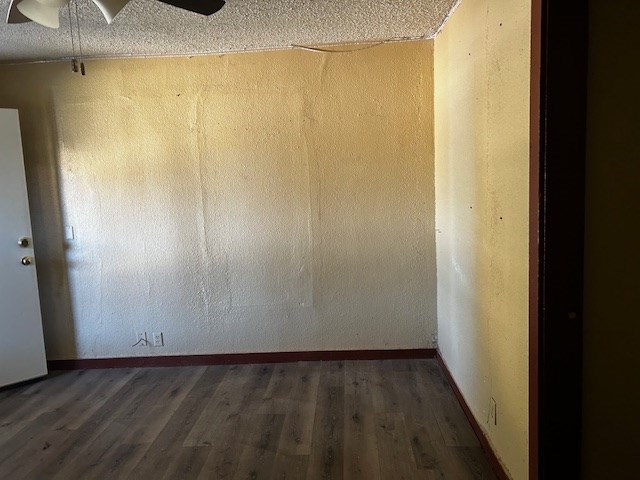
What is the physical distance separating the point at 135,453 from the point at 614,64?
2718 mm

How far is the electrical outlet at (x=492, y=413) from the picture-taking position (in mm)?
1969

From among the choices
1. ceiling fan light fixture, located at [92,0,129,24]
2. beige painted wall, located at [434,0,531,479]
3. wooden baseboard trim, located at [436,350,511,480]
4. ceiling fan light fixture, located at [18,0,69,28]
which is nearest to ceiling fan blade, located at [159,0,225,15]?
ceiling fan light fixture, located at [92,0,129,24]

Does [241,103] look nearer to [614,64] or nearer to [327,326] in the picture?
[327,326]

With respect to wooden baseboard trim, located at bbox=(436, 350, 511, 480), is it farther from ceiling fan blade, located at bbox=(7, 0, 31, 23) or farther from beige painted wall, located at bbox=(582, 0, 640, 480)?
ceiling fan blade, located at bbox=(7, 0, 31, 23)

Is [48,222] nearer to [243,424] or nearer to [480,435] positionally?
[243,424]

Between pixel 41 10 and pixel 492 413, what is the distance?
106 inches

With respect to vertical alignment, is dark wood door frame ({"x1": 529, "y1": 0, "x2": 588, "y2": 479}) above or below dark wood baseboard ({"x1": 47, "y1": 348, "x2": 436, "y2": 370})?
above

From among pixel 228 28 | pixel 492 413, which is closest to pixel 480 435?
pixel 492 413

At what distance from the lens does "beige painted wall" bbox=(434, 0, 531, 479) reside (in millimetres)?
1610

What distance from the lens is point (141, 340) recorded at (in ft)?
10.9

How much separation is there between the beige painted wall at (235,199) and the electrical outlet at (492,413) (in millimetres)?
1214

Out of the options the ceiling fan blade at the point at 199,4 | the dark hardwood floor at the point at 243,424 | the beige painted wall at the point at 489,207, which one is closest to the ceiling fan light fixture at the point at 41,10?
the ceiling fan blade at the point at 199,4

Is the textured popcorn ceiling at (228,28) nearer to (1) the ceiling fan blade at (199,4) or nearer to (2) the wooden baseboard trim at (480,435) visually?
(1) the ceiling fan blade at (199,4)

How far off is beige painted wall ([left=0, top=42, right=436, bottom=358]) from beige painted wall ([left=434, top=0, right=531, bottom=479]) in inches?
16.9
